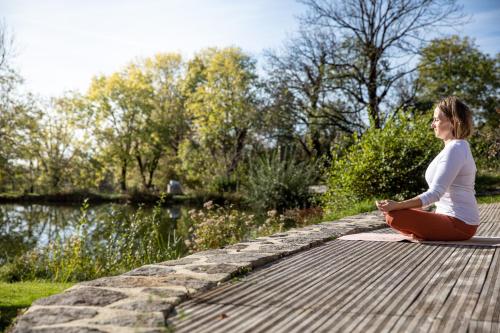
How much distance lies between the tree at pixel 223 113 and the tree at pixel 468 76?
11686 mm

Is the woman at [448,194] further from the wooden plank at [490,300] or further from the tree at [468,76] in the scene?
the tree at [468,76]

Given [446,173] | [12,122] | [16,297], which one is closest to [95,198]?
[12,122]

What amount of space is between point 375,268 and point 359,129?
1863 cm

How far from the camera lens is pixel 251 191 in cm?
1686

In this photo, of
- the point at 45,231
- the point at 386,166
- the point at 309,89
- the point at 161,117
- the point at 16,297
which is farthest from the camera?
the point at 161,117

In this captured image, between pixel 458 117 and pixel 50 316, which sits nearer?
pixel 50 316

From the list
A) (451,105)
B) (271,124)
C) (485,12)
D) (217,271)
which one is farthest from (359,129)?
(217,271)

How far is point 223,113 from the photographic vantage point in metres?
31.7

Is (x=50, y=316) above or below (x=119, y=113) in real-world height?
below

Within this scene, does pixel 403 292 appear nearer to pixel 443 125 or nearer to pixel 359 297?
pixel 359 297

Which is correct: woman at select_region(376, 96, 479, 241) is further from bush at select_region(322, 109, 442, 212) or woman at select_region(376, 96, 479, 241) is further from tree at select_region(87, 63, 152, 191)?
tree at select_region(87, 63, 152, 191)

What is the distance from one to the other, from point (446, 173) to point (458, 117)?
21.7 inches

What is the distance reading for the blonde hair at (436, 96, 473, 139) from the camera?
4270 mm

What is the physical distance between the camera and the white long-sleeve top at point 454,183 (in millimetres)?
4176
